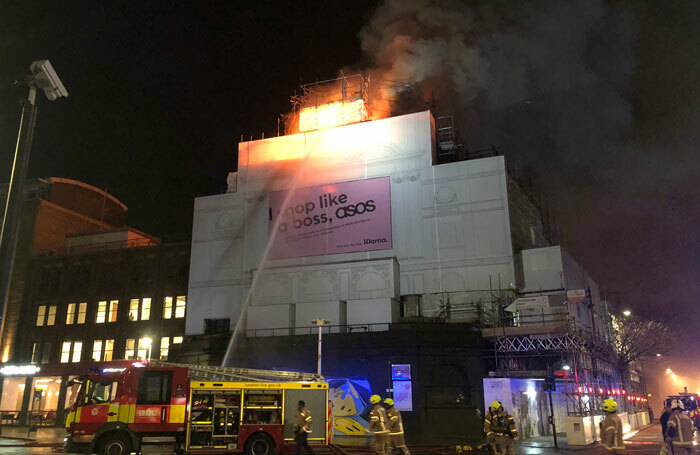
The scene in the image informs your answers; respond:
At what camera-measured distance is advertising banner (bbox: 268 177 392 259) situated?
4056 centimetres

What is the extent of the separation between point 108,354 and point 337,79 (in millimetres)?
31061

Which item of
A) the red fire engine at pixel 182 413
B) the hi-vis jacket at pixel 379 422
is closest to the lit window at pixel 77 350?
the red fire engine at pixel 182 413

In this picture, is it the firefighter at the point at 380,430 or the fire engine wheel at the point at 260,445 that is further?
the fire engine wheel at the point at 260,445

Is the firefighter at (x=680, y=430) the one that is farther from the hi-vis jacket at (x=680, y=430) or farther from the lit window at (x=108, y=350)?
the lit window at (x=108, y=350)

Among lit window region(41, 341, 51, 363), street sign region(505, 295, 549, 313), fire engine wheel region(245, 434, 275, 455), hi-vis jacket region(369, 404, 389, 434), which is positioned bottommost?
fire engine wheel region(245, 434, 275, 455)

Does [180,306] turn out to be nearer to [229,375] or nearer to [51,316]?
[51,316]

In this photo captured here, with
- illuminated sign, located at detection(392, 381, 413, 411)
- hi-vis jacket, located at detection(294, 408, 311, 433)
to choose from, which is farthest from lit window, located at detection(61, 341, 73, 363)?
hi-vis jacket, located at detection(294, 408, 311, 433)

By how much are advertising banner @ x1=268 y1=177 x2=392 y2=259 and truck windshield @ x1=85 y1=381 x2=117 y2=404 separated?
974 inches

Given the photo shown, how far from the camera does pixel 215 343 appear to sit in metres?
37.2

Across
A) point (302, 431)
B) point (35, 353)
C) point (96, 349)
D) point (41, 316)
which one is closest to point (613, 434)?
point (302, 431)

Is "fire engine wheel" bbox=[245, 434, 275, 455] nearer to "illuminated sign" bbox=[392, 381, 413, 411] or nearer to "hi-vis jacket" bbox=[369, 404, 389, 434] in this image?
"hi-vis jacket" bbox=[369, 404, 389, 434]

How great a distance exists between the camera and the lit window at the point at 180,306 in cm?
4591

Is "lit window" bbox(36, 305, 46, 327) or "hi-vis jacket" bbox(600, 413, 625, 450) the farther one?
"lit window" bbox(36, 305, 46, 327)

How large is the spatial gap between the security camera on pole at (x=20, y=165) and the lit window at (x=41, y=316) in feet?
148
